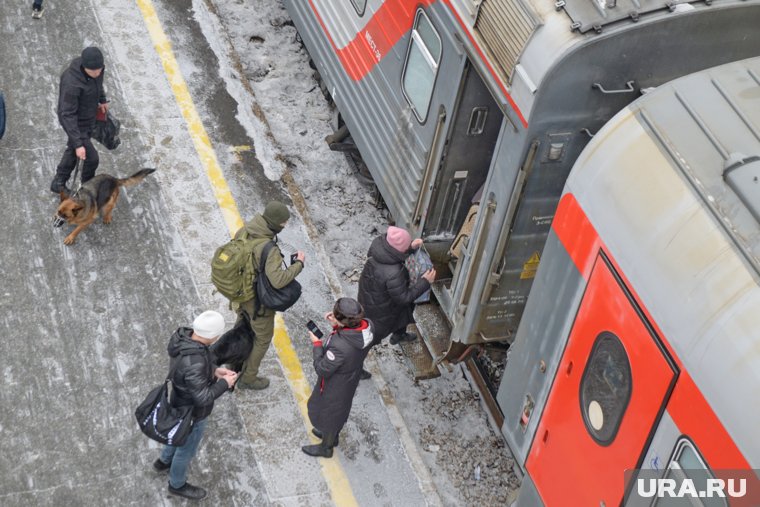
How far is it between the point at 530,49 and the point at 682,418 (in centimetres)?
247

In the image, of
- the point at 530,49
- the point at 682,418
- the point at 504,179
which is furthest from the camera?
the point at 504,179

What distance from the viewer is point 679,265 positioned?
497 centimetres

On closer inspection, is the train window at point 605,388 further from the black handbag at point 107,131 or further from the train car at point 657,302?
the black handbag at point 107,131

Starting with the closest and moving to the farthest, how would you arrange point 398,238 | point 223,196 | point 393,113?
1. point 398,238
2. point 393,113
3. point 223,196

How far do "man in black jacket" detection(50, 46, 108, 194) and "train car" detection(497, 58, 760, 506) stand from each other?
4105 mm

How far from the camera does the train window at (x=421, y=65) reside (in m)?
7.77

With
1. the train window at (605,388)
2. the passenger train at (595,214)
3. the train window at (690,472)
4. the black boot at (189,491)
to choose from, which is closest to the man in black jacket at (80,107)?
the passenger train at (595,214)

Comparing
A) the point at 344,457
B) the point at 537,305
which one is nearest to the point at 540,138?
the point at 537,305

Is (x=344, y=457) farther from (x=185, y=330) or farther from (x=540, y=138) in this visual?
(x=540, y=138)

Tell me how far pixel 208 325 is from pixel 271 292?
1061mm

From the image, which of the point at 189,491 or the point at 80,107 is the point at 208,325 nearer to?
the point at 189,491

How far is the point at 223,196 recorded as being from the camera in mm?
9391

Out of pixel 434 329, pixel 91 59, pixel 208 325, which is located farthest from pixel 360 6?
pixel 208 325

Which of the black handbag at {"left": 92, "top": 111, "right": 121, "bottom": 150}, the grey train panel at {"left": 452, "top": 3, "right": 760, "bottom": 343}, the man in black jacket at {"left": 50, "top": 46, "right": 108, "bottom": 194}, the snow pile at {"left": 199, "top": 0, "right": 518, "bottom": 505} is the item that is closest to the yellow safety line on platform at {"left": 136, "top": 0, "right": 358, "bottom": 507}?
the snow pile at {"left": 199, "top": 0, "right": 518, "bottom": 505}
